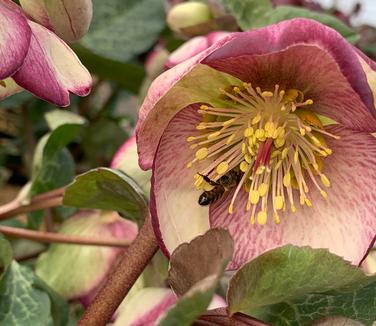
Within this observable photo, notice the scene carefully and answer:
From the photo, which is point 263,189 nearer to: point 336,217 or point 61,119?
point 336,217

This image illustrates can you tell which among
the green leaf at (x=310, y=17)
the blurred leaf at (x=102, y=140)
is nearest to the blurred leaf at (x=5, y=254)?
the green leaf at (x=310, y=17)

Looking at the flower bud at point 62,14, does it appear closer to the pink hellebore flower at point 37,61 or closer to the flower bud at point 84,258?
the pink hellebore flower at point 37,61

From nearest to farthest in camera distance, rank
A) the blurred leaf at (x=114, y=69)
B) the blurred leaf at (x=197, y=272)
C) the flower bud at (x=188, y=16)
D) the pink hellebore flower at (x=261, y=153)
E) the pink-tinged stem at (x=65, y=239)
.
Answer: the blurred leaf at (x=197, y=272) < the pink hellebore flower at (x=261, y=153) < the pink-tinged stem at (x=65, y=239) < the flower bud at (x=188, y=16) < the blurred leaf at (x=114, y=69)

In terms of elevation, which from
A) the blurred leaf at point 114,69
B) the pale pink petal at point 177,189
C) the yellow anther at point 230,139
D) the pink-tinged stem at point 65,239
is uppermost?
the yellow anther at point 230,139

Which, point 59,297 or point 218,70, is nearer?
point 218,70

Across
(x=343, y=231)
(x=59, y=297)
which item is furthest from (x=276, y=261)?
(x=59, y=297)

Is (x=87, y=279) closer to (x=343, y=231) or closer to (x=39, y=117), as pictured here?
(x=343, y=231)
